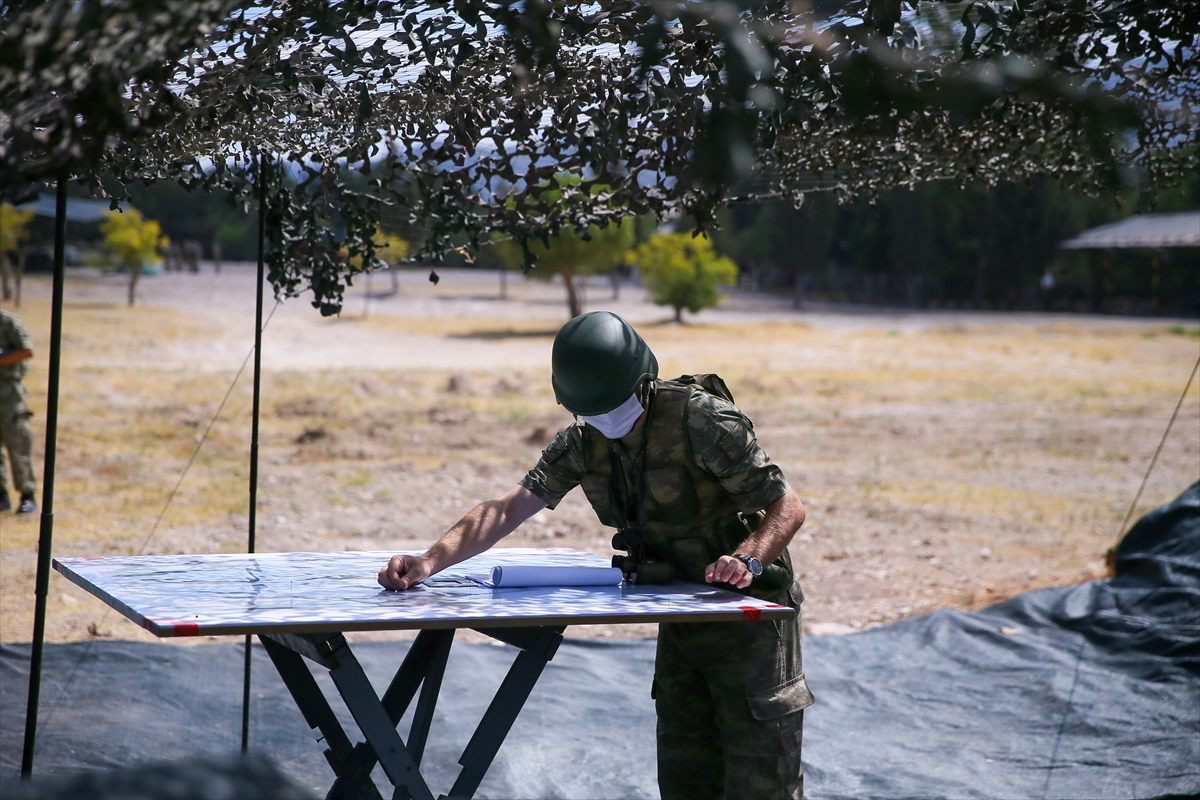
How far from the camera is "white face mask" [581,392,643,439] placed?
2611 millimetres

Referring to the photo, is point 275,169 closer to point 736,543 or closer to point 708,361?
point 736,543

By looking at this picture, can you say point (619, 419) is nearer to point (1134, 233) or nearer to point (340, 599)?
point (340, 599)

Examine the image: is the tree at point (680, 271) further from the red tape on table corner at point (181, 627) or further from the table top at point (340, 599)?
the red tape on table corner at point (181, 627)

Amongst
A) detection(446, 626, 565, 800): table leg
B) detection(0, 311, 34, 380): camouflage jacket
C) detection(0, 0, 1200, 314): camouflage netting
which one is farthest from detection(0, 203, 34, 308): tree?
detection(446, 626, 565, 800): table leg

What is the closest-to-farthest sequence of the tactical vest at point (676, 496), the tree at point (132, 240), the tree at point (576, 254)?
the tactical vest at point (676, 496) < the tree at point (576, 254) < the tree at point (132, 240)

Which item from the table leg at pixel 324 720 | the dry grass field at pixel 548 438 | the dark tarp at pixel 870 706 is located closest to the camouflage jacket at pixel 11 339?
the dry grass field at pixel 548 438

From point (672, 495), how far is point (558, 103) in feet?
4.57

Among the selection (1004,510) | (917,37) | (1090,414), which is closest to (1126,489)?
(1004,510)

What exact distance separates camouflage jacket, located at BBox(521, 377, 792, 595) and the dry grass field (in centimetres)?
331

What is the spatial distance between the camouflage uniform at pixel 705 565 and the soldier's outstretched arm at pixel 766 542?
0.04m

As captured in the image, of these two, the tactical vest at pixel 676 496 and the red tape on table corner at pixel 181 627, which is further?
the tactical vest at pixel 676 496

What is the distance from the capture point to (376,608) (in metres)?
2.28

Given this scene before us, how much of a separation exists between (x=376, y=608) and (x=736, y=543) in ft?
3.08

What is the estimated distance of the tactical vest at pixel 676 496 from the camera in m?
2.66
